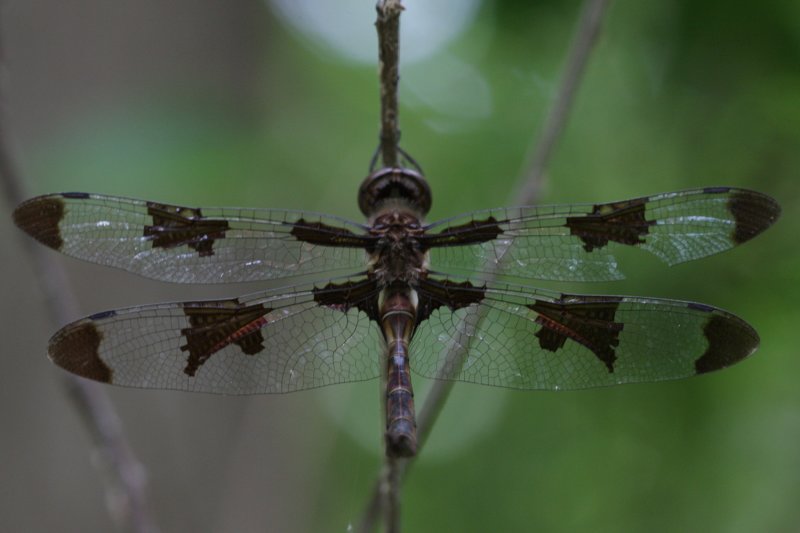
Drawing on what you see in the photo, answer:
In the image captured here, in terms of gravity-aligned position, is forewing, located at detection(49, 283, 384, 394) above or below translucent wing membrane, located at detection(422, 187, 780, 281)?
below

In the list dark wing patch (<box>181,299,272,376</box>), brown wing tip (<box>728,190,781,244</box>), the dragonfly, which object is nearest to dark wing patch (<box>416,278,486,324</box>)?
the dragonfly

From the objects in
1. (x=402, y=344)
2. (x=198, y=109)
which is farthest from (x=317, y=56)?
(x=402, y=344)

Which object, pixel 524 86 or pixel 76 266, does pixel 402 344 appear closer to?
pixel 524 86

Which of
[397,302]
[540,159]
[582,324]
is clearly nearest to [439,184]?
[540,159]

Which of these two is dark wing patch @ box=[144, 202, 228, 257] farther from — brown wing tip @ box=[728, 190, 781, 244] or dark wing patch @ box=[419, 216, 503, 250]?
brown wing tip @ box=[728, 190, 781, 244]

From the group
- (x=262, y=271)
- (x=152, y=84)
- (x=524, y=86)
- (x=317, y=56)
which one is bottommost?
(x=262, y=271)
